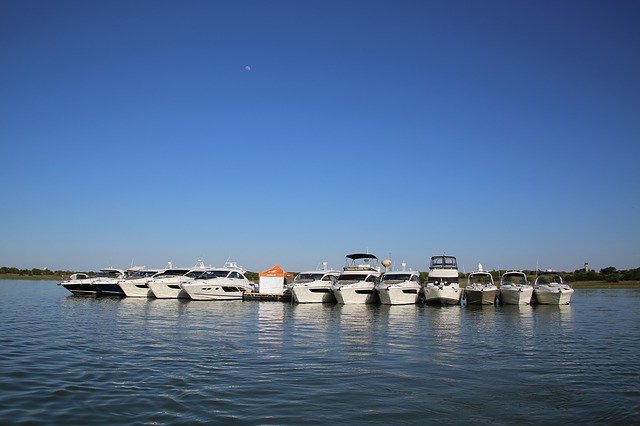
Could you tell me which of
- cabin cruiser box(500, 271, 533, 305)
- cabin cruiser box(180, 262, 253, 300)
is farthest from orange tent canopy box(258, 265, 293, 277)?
cabin cruiser box(500, 271, 533, 305)

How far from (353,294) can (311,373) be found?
27998 mm

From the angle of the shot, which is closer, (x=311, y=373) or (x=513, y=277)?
(x=311, y=373)

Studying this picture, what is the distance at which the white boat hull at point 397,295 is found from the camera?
131 feet

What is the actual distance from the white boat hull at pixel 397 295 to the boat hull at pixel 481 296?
4596 millimetres

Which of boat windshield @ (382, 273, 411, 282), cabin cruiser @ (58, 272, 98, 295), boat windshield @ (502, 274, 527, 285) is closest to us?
boat windshield @ (382, 273, 411, 282)

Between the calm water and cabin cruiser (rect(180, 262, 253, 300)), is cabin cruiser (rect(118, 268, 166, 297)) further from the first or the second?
the calm water

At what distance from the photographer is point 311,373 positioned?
527 inches

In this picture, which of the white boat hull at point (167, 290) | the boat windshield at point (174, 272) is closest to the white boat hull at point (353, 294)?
the white boat hull at point (167, 290)

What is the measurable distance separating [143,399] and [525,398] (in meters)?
8.22

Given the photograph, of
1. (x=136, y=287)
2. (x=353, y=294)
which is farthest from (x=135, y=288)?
(x=353, y=294)

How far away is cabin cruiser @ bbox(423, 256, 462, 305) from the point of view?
1561 inches

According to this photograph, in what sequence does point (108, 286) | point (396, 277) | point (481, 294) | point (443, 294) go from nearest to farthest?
point (443, 294) < point (481, 294) < point (396, 277) < point (108, 286)

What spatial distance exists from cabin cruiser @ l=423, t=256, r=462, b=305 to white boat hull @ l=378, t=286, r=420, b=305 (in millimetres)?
1216

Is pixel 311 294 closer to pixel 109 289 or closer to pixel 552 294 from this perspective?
pixel 552 294
